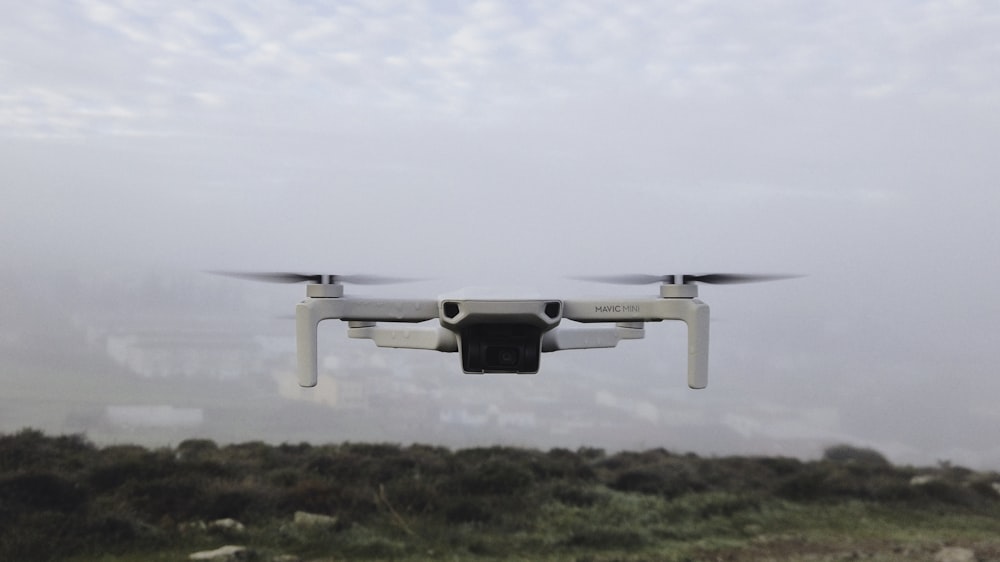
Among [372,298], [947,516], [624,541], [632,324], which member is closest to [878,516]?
[947,516]

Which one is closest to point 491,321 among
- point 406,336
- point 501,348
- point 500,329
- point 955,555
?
point 500,329

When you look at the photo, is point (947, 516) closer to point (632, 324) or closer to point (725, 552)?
point (725, 552)

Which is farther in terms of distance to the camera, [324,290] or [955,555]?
[955,555]

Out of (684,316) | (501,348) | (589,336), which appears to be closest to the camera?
(501,348)

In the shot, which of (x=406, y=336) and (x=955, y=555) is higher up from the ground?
(x=406, y=336)

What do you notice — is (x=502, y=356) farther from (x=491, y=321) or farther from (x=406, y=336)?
(x=406, y=336)

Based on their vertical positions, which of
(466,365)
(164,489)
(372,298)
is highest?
(372,298)

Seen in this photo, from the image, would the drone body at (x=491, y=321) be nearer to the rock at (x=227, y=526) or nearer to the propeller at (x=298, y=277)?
the propeller at (x=298, y=277)
